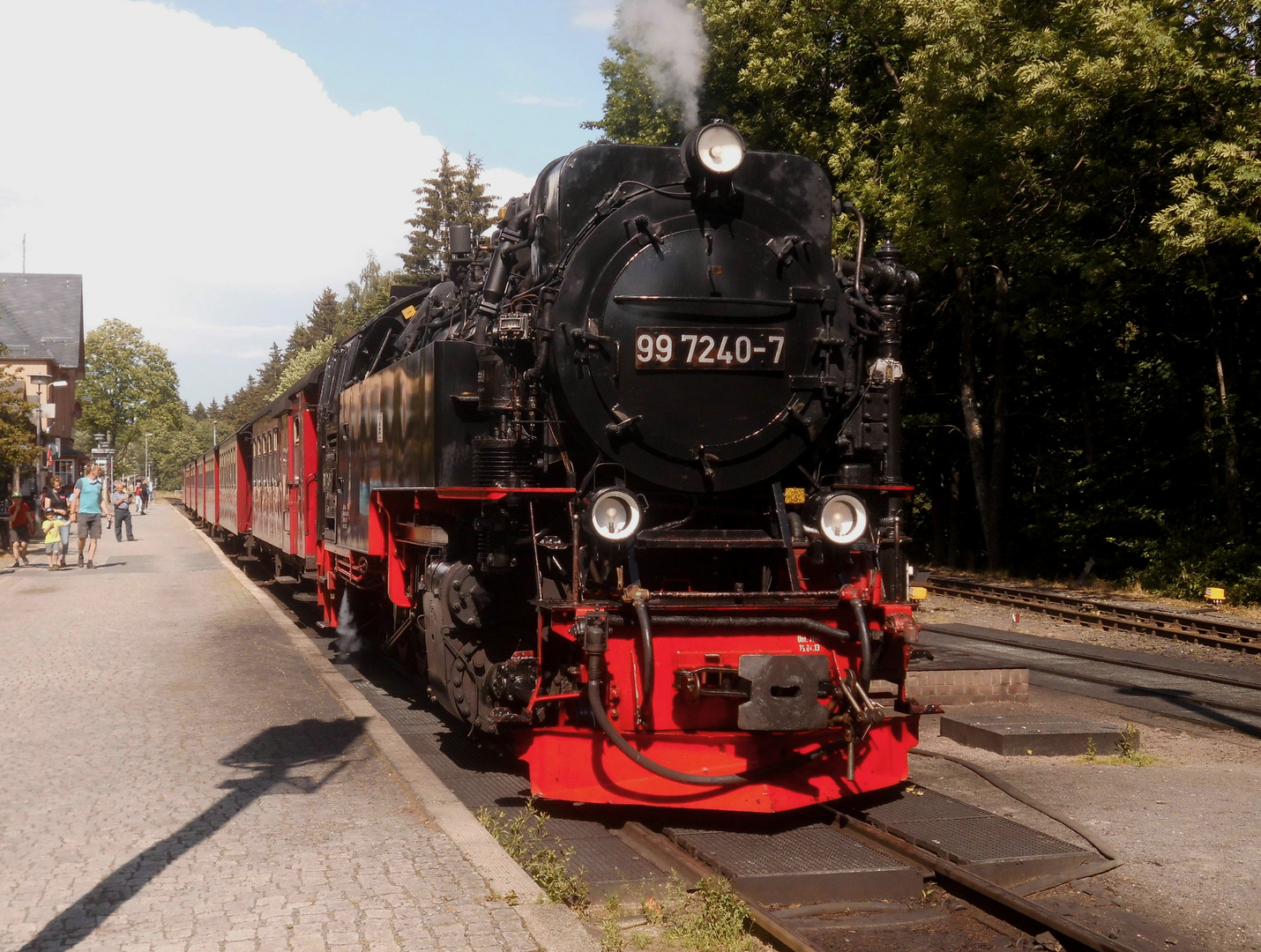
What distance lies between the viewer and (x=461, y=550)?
6.62 m

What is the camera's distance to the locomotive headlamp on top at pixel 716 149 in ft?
19.6

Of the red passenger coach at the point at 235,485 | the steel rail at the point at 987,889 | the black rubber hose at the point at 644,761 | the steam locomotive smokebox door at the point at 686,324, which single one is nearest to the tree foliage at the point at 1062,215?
the steam locomotive smokebox door at the point at 686,324

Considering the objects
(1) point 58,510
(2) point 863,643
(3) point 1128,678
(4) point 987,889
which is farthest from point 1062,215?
(1) point 58,510

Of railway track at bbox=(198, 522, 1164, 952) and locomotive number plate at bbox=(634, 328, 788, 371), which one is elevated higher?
locomotive number plate at bbox=(634, 328, 788, 371)

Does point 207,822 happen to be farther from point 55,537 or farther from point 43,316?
point 43,316

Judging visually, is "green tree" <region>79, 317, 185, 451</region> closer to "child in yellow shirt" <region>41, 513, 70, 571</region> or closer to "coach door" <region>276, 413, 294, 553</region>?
"child in yellow shirt" <region>41, 513, 70, 571</region>

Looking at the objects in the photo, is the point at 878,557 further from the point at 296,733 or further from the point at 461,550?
the point at 296,733

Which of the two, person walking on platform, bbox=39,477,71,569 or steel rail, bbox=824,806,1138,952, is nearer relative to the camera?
steel rail, bbox=824,806,1138,952

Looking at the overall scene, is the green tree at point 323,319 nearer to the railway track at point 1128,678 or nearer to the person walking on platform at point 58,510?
the person walking on platform at point 58,510

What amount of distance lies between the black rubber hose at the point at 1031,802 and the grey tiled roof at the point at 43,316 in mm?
59545

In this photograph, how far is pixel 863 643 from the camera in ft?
18.7

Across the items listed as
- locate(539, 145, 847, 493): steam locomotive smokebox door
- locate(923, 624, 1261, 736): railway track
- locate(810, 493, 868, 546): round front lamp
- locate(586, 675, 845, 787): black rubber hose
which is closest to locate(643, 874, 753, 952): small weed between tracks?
locate(586, 675, 845, 787): black rubber hose

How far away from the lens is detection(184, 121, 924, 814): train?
5582 millimetres

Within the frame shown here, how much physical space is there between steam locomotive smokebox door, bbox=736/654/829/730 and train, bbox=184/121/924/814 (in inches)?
0.4
